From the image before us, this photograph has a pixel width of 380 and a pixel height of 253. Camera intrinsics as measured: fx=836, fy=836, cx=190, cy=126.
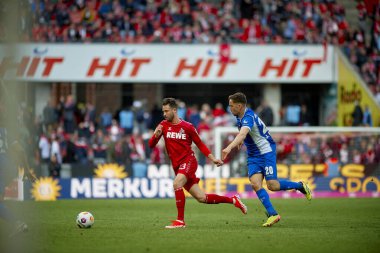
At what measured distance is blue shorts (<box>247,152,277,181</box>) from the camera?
45.7ft

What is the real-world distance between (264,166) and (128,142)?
47.3 ft

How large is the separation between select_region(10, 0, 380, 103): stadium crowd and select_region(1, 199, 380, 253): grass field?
1429 cm

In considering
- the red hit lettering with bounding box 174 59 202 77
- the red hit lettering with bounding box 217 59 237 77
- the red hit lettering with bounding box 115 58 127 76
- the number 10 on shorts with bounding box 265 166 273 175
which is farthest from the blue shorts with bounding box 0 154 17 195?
the red hit lettering with bounding box 217 59 237 77

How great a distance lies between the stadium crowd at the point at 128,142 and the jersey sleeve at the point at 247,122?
12.8 meters

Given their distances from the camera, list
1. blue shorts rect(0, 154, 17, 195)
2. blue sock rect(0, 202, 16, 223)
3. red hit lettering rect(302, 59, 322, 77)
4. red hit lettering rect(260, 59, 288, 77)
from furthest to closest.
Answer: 1. red hit lettering rect(302, 59, 322, 77)
2. red hit lettering rect(260, 59, 288, 77)
3. blue shorts rect(0, 154, 17, 195)
4. blue sock rect(0, 202, 16, 223)

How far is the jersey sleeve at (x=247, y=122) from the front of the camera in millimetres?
13636

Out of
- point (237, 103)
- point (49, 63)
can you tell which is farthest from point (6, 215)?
point (49, 63)

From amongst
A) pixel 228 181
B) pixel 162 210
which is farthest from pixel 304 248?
pixel 228 181

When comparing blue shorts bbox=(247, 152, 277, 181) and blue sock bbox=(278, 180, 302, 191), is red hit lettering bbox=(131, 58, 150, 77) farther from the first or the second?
blue shorts bbox=(247, 152, 277, 181)

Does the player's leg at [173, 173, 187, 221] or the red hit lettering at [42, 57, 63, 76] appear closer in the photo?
the player's leg at [173, 173, 187, 221]

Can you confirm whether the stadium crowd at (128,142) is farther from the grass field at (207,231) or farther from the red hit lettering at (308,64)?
→ the grass field at (207,231)

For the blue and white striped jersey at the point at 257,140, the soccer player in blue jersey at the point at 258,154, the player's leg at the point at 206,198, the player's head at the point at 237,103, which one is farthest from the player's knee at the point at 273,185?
the player's head at the point at 237,103

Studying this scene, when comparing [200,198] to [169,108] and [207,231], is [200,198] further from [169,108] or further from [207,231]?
→ [169,108]

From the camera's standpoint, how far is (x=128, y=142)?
91.8 feet
